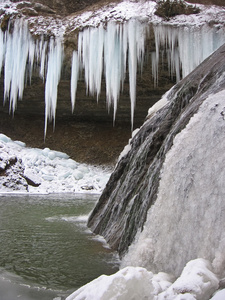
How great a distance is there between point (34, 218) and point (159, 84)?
956 centimetres

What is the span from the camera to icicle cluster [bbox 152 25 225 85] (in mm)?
9703

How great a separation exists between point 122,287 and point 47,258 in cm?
132

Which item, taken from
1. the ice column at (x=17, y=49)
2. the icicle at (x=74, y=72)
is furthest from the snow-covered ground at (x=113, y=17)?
the icicle at (x=74, y=72)

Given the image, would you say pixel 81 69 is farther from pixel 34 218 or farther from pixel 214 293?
pixel 214 293

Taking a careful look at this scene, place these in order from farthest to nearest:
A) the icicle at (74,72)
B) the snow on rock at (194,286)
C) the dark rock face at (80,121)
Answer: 1. the dark rock face at (80,121)
2. the icicle at (74,72)
3. the snow on rock at (194,286)

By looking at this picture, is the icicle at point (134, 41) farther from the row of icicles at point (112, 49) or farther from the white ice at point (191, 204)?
the white ice at point (191, 204)

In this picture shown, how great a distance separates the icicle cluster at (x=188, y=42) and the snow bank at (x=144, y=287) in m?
8.94

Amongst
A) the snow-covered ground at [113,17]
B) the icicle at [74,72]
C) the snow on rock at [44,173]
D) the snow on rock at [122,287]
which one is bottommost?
the snow on rock at [44,173]

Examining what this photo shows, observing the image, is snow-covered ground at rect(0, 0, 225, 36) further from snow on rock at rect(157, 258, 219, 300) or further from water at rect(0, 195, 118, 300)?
snow on rock at rect(157, 258, 219, 300)

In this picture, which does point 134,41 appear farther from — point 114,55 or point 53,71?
point 53,71

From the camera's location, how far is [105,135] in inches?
596

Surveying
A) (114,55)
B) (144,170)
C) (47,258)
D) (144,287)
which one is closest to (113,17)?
(114,55)

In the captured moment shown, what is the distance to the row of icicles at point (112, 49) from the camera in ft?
32.3

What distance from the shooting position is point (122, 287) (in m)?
1.29
